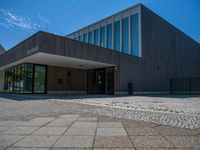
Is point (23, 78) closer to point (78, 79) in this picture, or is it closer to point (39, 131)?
point (78, 79)

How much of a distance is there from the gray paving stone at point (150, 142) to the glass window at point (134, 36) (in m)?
15.9

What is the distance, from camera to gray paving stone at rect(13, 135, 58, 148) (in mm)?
2546

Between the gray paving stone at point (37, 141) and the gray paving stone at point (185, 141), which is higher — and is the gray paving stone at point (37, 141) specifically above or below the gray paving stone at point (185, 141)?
above

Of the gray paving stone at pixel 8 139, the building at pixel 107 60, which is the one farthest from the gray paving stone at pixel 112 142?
the building at pixel 107 60

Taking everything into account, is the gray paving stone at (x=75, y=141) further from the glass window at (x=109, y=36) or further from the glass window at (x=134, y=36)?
the glass window at (x=109, y=36)

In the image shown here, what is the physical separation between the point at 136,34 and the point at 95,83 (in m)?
7.05

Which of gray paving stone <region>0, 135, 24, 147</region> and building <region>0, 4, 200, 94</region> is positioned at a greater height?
building <region>0, 4, 200, 94</region>

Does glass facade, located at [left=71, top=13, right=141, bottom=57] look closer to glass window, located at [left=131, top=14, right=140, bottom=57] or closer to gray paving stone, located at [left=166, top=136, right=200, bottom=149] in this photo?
glass window, located at [left=131, top=14, right=140, bottom=57]

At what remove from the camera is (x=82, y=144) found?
2605 millimetres

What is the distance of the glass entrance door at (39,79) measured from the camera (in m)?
14.7

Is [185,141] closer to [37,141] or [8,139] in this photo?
[37,141]

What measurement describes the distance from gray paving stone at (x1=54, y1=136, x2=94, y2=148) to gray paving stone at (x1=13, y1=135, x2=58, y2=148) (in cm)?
12

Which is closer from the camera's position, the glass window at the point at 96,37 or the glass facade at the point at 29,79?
the glass facade at the point at 29,79

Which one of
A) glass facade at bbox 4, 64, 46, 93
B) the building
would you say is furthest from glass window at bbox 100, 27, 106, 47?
glass facade at bbox 4, 64, 46, 93
